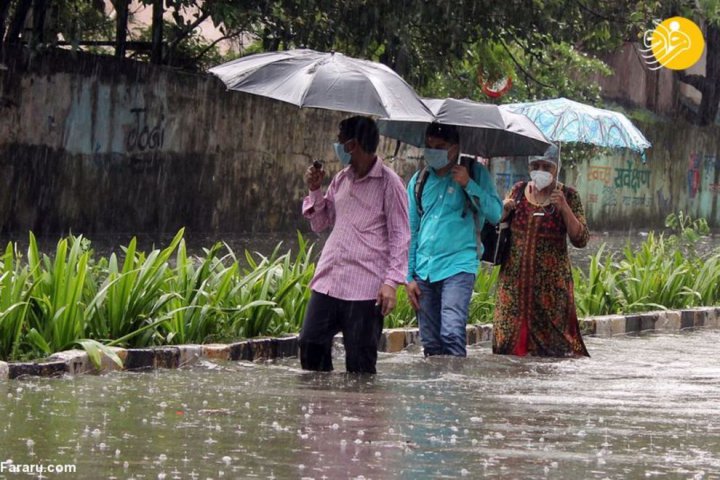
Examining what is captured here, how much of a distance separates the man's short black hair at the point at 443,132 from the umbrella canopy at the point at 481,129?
0.19 ft

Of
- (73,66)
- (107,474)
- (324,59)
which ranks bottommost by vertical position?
(107,474)

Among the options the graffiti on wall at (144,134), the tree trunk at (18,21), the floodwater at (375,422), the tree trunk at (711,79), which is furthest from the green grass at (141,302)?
the tree trunk at (711,79)

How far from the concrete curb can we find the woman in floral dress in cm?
127

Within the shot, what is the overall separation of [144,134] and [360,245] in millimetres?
13789

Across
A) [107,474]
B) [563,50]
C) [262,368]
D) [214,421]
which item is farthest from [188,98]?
[107,474]

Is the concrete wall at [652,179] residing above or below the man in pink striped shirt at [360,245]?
above

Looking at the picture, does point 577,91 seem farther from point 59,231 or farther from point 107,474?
point 107,474

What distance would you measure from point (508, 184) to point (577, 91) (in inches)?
94.1

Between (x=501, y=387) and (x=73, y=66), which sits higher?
(x=73, y=66)

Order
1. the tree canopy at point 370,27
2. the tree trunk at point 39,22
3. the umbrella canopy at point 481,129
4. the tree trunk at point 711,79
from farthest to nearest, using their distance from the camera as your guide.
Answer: the tree trunk at point 711,79
the tree canopy at point 370,27
the tree trunk at point 39,22
the umbrella canopy at point 481,129

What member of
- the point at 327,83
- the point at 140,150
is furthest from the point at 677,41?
the point at 327,83

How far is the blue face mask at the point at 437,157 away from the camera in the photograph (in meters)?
10.1

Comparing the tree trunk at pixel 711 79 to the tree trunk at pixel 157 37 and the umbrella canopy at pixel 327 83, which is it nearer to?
the tree trunk at pixel 157 37

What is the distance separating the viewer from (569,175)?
32656 mm
